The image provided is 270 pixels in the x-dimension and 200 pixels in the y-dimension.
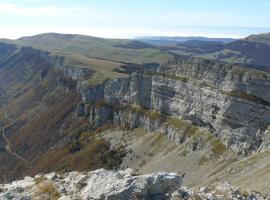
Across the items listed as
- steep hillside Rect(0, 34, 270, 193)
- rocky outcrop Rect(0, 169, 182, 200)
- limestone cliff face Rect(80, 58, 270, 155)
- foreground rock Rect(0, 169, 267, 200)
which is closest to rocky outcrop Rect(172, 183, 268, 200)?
foreground rock Rect(0, 169, 267, 200)

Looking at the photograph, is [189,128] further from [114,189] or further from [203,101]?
[114,189]

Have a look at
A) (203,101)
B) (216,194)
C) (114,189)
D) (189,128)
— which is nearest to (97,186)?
(114,189)

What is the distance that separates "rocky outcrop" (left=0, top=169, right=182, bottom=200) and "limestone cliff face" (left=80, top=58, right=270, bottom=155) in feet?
222

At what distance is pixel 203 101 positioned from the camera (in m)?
138

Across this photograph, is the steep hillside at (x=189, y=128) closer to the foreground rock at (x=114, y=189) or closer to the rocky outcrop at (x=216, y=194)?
the rocky outcrop at (x=216, y=194)

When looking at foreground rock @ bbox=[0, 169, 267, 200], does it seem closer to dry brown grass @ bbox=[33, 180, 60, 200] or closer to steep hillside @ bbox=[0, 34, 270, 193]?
dry brown grass @ bbox=[33, 180, 60, 200]

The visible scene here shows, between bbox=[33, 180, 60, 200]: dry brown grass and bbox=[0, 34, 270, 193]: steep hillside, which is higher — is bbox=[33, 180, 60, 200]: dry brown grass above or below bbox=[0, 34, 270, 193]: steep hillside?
above

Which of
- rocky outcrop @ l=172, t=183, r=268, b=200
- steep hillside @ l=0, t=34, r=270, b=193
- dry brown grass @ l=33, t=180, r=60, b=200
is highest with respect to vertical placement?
rocky outcrop @ l=172, t=183, r=268, b=200

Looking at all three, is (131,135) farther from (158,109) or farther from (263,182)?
(263,182)

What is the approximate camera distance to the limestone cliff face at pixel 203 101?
4604 inches

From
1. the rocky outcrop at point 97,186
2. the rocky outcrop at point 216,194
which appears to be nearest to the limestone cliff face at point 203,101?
the rocky outcrop at point 97,186

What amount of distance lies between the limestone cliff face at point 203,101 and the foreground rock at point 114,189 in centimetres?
6815

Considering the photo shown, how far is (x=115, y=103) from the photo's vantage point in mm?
199750

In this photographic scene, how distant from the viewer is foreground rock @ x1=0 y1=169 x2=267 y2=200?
139 ft
